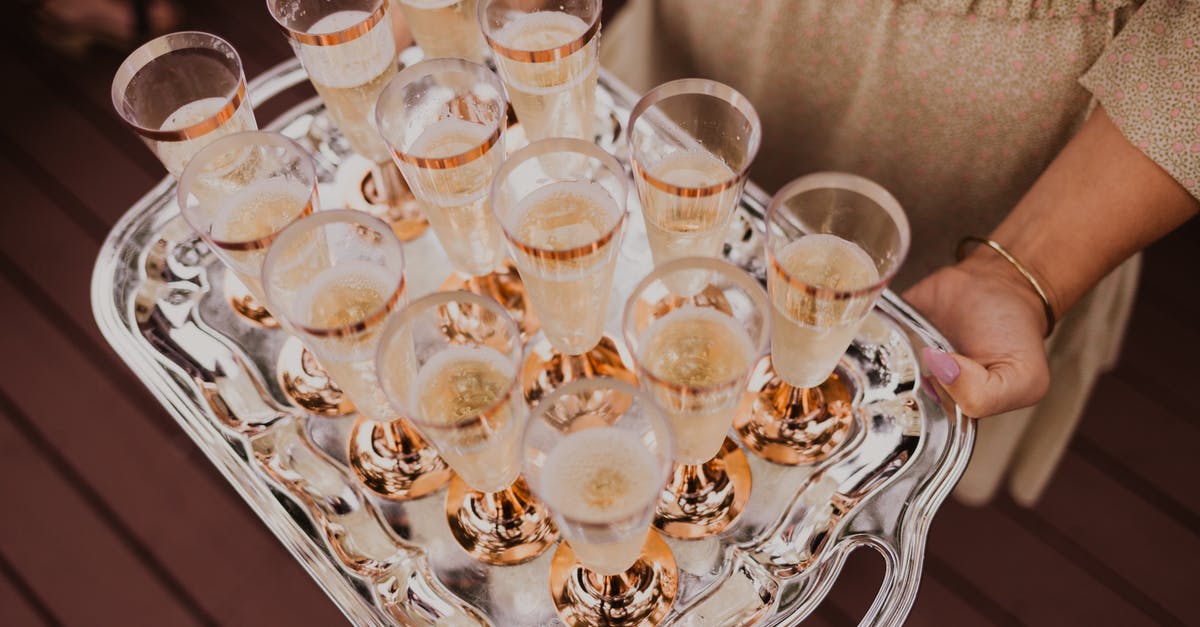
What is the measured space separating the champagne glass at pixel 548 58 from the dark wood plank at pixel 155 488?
4.08ft

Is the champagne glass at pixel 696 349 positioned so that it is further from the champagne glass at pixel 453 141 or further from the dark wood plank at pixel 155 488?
the dark wood plank at pixel 155 488

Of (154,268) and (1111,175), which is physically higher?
(154,268)

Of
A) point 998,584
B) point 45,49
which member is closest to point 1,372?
point 45,49

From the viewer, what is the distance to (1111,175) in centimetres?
120

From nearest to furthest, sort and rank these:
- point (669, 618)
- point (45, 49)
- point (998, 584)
Result: point (669, 618) → point (998, 584) → point (45, 49)

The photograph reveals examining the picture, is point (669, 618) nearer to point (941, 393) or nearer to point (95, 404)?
point (941, 393)

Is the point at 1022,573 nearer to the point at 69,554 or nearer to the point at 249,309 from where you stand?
the point at 249,309

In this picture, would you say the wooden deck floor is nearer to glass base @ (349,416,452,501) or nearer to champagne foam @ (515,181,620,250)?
glass base @ (349,416,452,501)

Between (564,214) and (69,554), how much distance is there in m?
1.63

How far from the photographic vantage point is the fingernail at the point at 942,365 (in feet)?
3.70

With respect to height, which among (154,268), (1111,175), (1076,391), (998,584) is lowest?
(998,584)

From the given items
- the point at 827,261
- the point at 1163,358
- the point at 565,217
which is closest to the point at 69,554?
the point at 565,217

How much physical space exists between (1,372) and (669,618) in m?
2.01

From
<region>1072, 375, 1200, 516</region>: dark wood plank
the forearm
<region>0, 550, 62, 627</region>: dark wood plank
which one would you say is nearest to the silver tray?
the forearm
